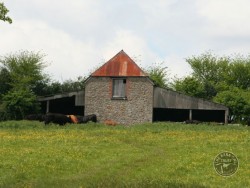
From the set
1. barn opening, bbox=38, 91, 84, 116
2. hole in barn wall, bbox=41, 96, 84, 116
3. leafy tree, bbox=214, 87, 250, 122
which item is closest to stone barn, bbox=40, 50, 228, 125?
barn opening, bbox=38, 91, 84, 116

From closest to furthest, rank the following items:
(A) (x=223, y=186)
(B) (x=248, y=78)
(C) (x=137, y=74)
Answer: (A) (x=223, y=186) → (C) (x=137, y=74) → (B) (x=248, y=78)

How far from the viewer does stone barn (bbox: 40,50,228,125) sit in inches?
2093

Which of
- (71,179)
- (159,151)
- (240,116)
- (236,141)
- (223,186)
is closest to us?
(223,186)

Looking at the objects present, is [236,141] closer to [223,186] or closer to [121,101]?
[223,186]

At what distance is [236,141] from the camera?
1111 inches

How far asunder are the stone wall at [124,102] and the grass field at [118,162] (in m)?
21.3

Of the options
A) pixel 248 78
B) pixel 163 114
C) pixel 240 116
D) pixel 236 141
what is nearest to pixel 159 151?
pixel 236 141

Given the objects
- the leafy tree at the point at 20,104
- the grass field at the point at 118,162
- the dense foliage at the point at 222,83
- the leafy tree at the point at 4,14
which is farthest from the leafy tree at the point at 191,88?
the leafy tree at the point at 4,14

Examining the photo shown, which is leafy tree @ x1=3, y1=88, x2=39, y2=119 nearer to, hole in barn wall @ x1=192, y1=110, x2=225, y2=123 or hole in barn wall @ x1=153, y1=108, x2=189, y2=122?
hole in barn wall @ x1=153, y1=108, x2=189, y2=122

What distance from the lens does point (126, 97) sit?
5347 centimetres

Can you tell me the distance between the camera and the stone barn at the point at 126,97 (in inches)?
2093

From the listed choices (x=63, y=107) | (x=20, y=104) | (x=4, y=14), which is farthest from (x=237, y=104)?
(x=4, y=14)

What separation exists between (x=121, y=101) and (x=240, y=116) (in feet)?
58.8

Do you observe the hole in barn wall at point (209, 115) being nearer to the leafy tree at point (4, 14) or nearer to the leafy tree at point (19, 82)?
the leafy tree at point (19, 82)
